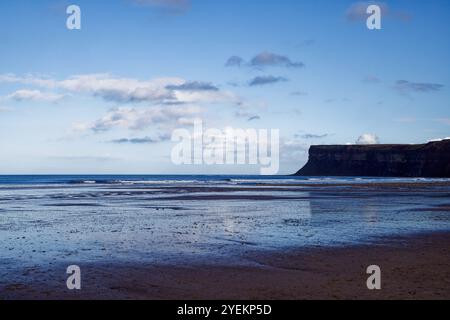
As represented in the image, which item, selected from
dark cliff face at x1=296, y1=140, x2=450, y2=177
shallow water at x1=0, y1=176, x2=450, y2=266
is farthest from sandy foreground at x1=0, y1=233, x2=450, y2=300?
dark cliff face at x1=296, y1=140, x2=450, y2=177

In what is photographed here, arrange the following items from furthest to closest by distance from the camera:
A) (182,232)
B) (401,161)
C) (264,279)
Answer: (401,161), (182,232), (264,279)

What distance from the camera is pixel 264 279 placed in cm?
1095

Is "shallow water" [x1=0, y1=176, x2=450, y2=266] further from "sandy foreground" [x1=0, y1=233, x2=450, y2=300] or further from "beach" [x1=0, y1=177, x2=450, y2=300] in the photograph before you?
"sandy foreground" [x1=0, y1=233, x2=450, y2=300]

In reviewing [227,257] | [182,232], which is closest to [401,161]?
[182,232]

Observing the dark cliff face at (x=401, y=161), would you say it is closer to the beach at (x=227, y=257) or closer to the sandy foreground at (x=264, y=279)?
the beach at (x=227, y=257)

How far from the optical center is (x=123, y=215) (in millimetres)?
26250

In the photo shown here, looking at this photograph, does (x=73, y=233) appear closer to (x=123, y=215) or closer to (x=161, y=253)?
(x=161, y=253)

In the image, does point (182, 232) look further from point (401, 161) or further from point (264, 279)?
point (401, 161)

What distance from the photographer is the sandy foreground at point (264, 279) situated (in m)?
9.66

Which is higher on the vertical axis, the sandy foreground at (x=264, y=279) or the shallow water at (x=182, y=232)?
the shallow water at (x=182, y=232)

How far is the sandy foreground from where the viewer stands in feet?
31.7

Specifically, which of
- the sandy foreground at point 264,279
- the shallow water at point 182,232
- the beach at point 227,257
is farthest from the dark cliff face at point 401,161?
the sandy foreground at point 264,279

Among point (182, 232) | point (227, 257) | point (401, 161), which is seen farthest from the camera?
point (401, 161)
